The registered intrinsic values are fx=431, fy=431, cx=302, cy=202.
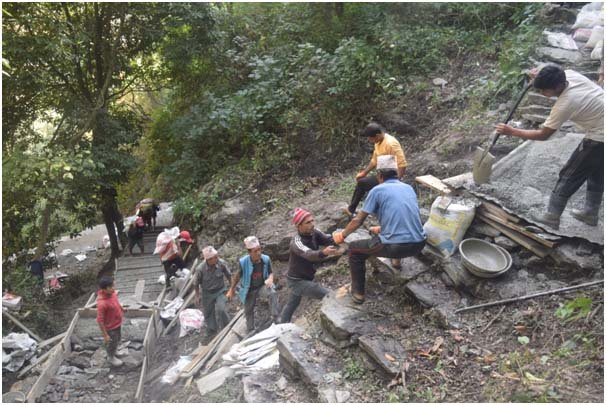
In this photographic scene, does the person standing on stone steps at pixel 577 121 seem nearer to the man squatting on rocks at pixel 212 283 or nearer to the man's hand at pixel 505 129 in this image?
the man's hand at pixel 505 129

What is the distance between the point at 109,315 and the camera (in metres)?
6.24

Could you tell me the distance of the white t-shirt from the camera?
149 inches

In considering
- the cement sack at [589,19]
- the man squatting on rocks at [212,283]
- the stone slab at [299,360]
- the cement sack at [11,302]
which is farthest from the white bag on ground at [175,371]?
Result: the cement sack at [589,19]

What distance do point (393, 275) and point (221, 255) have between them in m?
4.76

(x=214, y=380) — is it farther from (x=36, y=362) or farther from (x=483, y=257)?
(x=36, y=362)

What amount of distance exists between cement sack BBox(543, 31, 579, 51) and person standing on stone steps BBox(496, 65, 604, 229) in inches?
179

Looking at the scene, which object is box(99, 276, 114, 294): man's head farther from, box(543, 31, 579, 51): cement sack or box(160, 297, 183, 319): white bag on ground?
box(543, 31, 579, 51): cement sack

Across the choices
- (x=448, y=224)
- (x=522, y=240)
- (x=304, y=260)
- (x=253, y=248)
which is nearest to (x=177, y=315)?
(x=253, y=248)

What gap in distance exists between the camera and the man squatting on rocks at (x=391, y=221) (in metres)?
4.11

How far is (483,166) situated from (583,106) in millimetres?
1273

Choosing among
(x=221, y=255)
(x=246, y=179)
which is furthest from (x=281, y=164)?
(x=221, y=255)

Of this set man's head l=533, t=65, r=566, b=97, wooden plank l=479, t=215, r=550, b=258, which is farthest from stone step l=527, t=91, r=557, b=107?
man's head l=533, t=65, r=566, b=97

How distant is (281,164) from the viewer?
10.0m

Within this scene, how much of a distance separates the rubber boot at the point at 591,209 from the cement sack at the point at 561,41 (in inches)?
185
